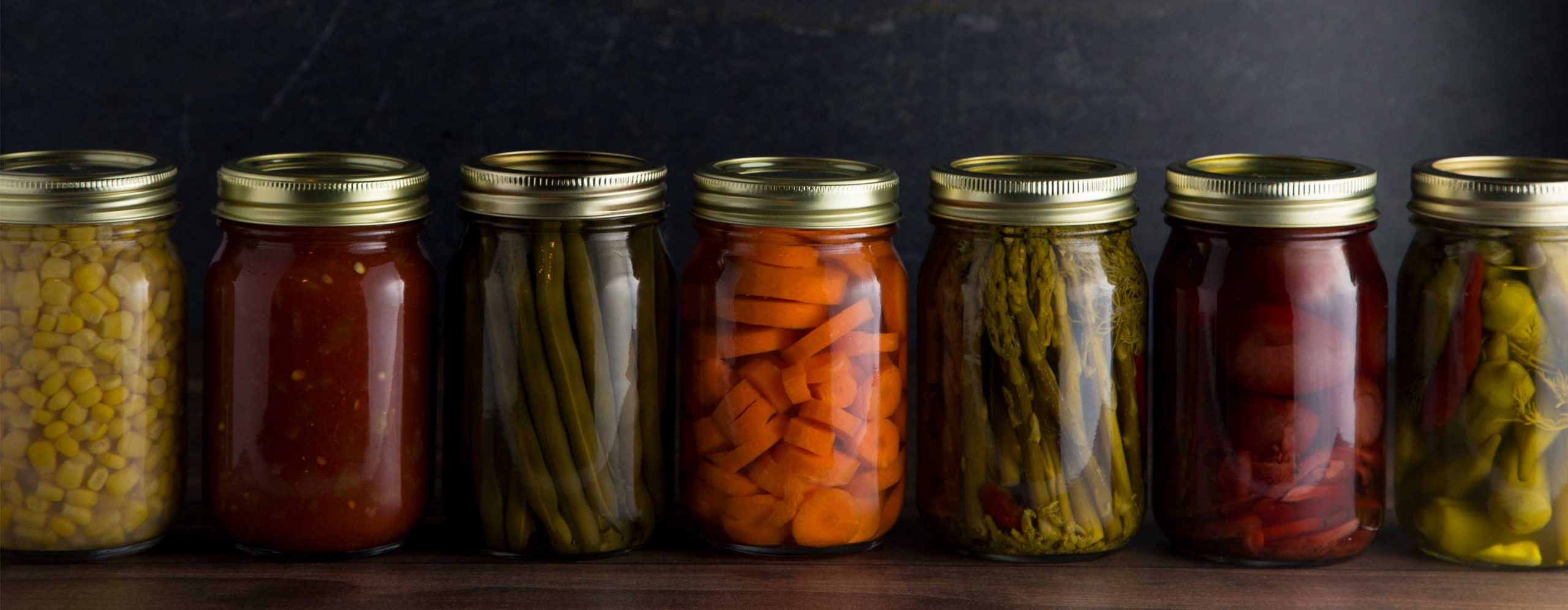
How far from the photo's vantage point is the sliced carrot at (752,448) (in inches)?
40.6

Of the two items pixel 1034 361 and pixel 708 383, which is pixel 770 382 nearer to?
pixel 708 383

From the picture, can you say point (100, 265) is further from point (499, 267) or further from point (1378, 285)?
point (1378, 285)

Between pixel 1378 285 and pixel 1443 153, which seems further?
pixel 1443 153

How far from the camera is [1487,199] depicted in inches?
40.2

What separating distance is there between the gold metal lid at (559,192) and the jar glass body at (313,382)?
0.20 feet

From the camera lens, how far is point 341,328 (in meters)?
1.00

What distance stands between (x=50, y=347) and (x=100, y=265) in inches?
2.5

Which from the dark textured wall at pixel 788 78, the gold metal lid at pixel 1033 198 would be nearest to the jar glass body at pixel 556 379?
the gold metal lid at pixel 1033 198

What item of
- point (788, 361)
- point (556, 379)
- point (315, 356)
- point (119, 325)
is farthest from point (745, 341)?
point (119, 325)

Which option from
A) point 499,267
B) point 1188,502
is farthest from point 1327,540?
point 499,267

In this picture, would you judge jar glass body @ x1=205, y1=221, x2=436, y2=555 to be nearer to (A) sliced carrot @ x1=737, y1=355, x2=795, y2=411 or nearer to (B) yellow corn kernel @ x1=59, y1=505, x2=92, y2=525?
(B) yellow corn kernel @ x1=59, y1=505, x2=92, y2=525

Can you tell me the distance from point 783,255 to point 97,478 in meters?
0.49

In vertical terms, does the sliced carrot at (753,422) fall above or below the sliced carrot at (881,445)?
above

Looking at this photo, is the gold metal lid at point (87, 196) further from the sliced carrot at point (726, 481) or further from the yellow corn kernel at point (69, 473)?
the sliced carrot at point (726, 481)
